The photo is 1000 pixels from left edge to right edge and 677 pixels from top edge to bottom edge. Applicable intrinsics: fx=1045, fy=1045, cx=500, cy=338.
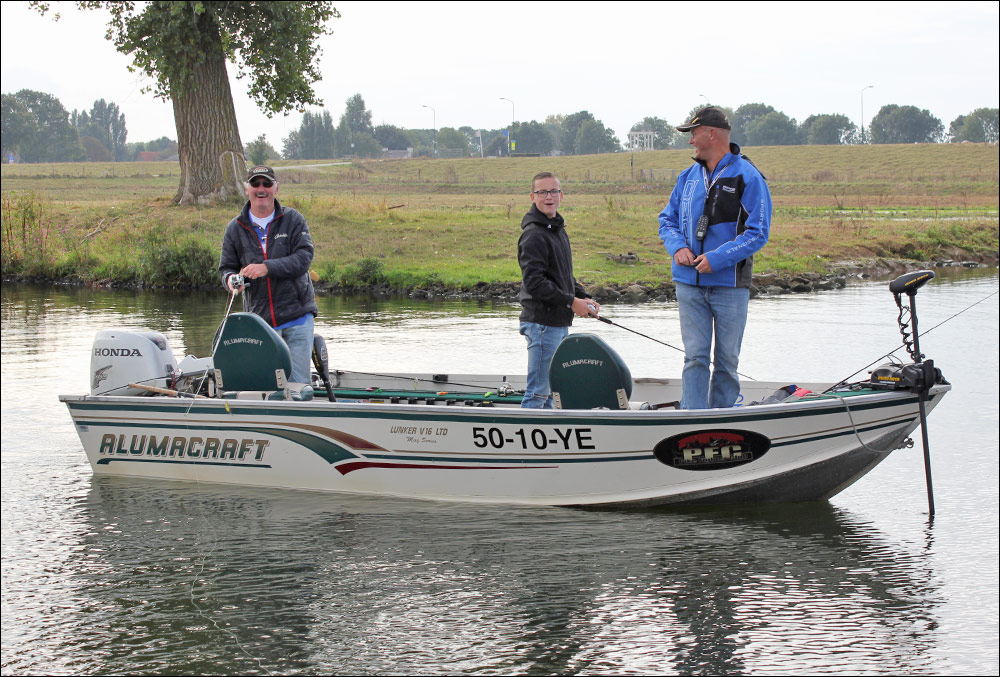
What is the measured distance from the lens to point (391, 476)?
23.4 ft

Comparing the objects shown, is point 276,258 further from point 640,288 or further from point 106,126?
point 106,126

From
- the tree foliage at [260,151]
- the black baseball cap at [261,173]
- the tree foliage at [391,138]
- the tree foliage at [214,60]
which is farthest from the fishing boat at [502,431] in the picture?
the tree foliage at [391,138]

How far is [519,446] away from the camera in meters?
6.68

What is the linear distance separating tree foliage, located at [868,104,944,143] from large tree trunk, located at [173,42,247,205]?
122 meters

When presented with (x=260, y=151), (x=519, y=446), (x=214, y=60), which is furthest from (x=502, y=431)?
(x=260, y=151)

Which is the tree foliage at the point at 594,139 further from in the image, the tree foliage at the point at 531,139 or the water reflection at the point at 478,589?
the water reflection at the point at 478,589

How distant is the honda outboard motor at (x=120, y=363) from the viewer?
775cm

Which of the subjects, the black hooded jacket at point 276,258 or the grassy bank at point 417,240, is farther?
the grassy bank at point 417,240

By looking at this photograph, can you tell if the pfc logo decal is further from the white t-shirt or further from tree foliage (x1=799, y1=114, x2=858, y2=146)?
tree foliage (x1=799, y1=114, x2=858, y2=146)

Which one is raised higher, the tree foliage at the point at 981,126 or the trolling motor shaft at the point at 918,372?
the tree foliage at the point at 981,126

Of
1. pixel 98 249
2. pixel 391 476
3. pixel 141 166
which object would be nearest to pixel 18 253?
pixel 98 249

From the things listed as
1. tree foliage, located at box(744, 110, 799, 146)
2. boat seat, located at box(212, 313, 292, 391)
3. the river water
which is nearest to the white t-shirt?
boat seat, located at box(212, 313, 292, 391)

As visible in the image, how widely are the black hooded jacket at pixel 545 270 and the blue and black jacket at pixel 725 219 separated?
0.66 meters

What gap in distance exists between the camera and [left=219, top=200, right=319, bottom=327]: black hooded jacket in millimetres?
7344
